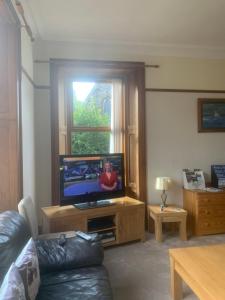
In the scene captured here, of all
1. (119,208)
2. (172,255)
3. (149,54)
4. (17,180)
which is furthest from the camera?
(149,54)

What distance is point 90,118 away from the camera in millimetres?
4152

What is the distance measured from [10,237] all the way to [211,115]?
352 centimetres

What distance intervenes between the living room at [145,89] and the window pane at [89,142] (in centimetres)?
39

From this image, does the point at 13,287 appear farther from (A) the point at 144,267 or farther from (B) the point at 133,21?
(B) the point at 133,21

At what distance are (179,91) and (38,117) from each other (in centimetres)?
216

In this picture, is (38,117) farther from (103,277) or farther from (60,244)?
(103,277)

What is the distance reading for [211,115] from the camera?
4234 mm

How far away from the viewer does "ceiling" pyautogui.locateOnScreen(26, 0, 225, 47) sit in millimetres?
2842

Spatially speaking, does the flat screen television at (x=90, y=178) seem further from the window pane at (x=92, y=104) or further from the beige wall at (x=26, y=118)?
the window pane at (x=92, y=104)

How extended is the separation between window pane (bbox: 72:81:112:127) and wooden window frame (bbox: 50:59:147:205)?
0.17 m

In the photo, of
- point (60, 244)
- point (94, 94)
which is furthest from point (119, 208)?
point (94, 94)

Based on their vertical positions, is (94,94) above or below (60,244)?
above

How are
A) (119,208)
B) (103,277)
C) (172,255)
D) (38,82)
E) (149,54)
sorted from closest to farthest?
1. (103,277)
2. (172,255)
3. (119,208)
4. (38,82)
5. (149,54)

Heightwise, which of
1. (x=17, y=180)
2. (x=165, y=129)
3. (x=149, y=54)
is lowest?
(x=17, y=180)
